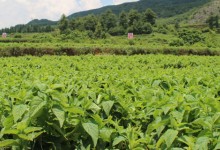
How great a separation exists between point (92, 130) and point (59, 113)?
10.9 inches

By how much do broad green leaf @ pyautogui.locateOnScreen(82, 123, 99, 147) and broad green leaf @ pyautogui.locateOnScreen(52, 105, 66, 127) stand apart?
16 centimetres

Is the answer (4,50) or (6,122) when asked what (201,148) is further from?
(4,50)

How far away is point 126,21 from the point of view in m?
65.1

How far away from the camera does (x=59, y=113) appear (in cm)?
224

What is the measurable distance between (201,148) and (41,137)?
1.20 m

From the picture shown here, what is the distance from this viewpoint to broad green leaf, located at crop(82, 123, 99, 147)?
2143 mm

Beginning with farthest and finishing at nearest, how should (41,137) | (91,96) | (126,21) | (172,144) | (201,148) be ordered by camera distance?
(126,21), (91,96), (41,137), (172,144), (201,148)

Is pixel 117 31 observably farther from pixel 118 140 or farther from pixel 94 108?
pixel 118 140

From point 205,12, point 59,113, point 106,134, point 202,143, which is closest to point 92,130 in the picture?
point 106,134

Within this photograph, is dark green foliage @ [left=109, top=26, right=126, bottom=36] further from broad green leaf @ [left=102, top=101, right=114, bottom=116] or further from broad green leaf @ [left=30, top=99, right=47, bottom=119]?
broad green leaf @ [left=30, top=99, right=47, bottom=119]

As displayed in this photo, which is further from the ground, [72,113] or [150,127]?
[72,113]

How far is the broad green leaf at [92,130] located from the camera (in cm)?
214

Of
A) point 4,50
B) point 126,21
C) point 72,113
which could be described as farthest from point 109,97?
point 126,21

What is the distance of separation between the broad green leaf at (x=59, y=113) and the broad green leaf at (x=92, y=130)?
0.16 meters
